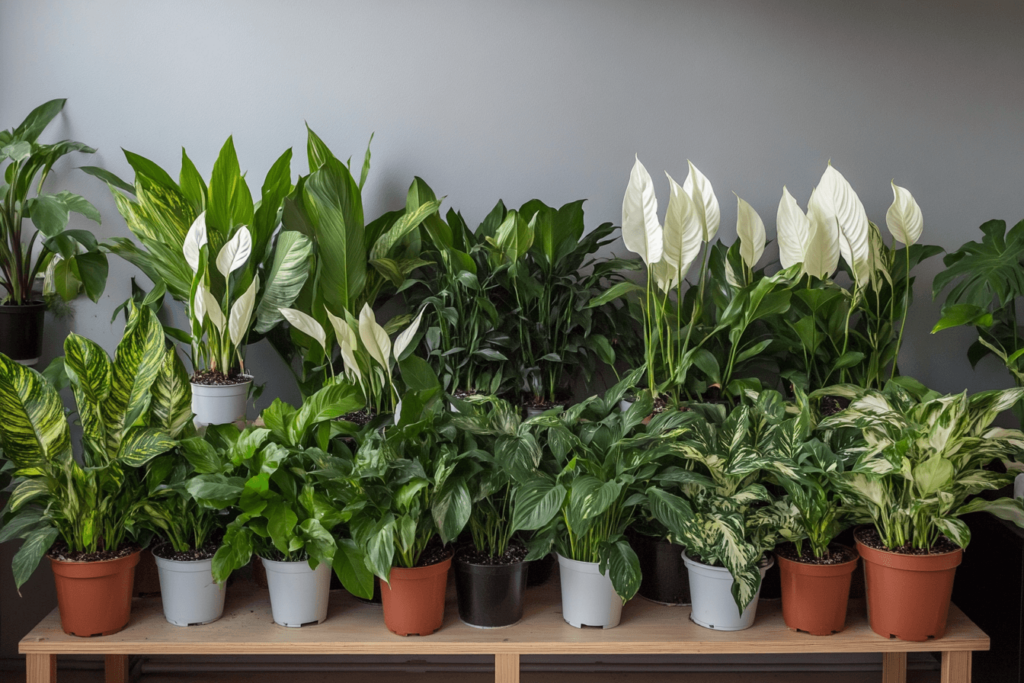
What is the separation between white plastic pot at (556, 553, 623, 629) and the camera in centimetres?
154

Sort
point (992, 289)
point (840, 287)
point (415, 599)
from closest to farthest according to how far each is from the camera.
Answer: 1. point (415, 599)
2. point (992, 289)
3. point (840, 287)

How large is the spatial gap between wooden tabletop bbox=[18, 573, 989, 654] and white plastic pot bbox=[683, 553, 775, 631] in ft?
0.06

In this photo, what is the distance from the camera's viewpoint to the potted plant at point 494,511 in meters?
1.51

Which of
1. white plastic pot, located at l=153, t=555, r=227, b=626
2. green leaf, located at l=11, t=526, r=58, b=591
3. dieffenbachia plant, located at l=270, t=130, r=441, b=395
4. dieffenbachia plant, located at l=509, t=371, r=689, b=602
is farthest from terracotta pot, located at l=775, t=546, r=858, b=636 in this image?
green leaf, located at l=11, t=526, r=58, b=591


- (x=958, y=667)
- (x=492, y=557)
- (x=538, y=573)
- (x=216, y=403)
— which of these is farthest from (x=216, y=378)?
(x=958, y=667)

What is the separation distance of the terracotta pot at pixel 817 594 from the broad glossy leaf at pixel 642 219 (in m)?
0.74

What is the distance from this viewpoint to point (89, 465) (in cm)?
155

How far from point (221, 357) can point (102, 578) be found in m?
0.51

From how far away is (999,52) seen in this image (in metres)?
2.05

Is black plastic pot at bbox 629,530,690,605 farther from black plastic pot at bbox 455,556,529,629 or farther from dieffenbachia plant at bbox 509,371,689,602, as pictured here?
black plastic pot at bbox 455,556,529,629

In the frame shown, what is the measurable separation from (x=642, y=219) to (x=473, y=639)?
1007mm

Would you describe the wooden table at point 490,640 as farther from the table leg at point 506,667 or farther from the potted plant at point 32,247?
the potted plant at point 32,247

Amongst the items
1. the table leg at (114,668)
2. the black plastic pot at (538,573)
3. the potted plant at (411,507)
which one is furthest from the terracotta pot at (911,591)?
the table leg at (114,668)

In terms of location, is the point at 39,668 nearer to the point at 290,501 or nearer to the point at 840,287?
the point at 290,501
